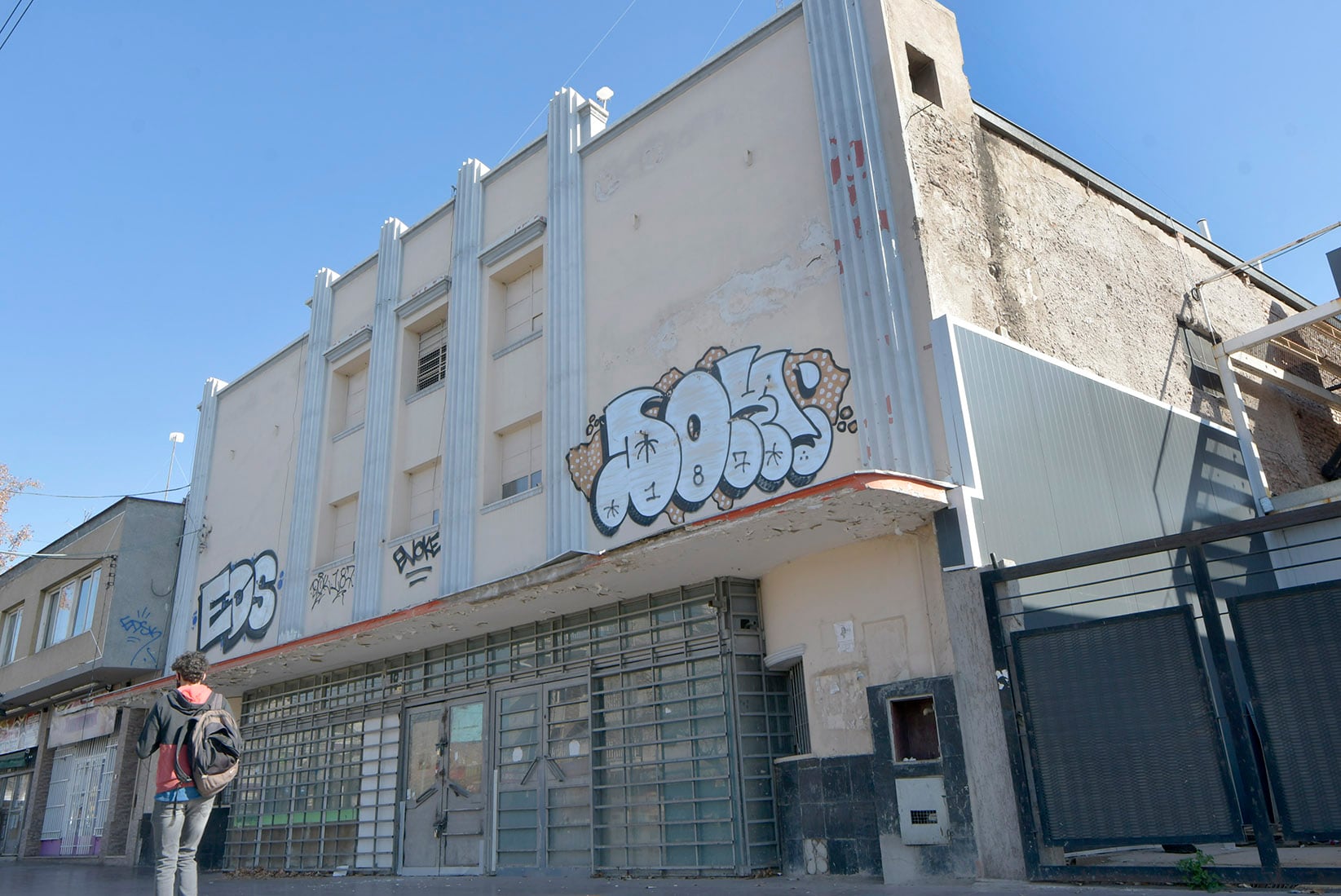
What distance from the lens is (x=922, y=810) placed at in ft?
28.4

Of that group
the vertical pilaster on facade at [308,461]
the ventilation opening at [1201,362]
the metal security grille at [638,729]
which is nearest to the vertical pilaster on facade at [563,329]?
the metal security grille at [638,729]

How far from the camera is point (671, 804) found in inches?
430

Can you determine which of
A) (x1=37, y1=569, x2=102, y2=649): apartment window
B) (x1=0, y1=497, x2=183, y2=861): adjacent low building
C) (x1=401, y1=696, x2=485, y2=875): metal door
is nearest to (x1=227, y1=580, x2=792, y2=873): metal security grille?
(x1=401, y1=696, x2=485, y2=875): metal door

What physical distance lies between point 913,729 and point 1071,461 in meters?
3.51

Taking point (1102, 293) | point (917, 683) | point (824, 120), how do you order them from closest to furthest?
point (917, 683), point (824, 120), point (1102, 293)

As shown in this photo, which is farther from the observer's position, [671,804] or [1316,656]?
[671,804]

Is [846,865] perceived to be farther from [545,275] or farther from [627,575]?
[545,275]

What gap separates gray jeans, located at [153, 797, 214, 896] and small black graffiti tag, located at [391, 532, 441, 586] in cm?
797

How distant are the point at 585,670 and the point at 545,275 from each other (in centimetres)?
542

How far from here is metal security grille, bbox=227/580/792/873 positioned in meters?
10.6

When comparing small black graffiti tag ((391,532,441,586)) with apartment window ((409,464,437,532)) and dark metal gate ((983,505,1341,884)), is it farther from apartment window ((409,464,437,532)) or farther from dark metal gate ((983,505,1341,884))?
dark metal gate ((983,505,1341,884))

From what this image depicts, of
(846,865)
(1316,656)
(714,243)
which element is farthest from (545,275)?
(1316,656)

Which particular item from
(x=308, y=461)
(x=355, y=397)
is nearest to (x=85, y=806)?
(x=308, y=461)

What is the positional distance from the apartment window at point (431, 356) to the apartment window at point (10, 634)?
15273 millimetres
